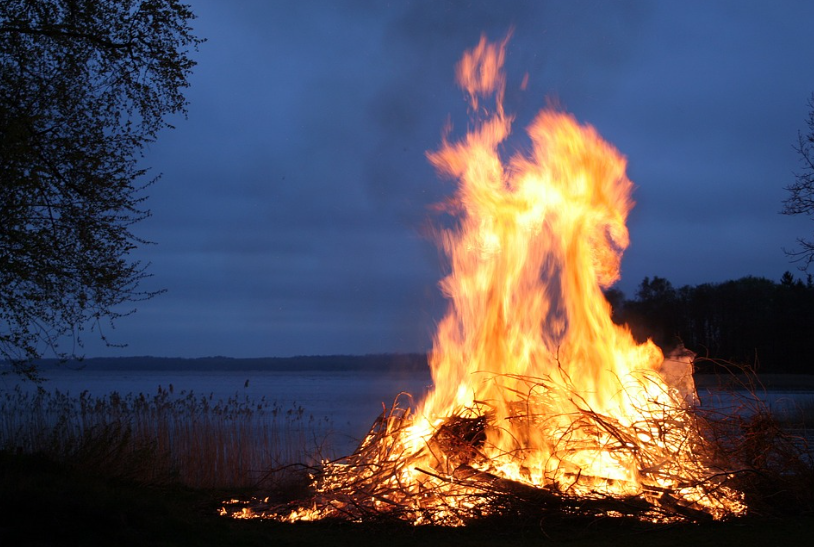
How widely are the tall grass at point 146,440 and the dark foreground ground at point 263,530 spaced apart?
309cm

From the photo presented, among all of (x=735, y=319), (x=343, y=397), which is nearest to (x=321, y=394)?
(x=343, y=397)

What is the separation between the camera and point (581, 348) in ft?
28.3

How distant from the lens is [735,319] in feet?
127

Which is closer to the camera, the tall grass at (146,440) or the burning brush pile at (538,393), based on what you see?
the burning brush pile at (538,393)

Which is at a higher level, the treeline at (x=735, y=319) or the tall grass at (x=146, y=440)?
the treeline at (x=735, y=319)

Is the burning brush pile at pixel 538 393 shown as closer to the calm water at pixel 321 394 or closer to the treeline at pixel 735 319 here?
the calm water at pixel 321 394

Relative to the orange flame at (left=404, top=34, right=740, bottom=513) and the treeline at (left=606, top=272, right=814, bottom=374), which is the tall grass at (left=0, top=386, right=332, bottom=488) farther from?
the treeline at (left=606, top=272, right=814, bottom=374)

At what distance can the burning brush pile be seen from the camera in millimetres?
6973

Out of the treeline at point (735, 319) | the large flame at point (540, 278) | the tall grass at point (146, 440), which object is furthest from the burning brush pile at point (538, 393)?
the treeline at point (735, 319)

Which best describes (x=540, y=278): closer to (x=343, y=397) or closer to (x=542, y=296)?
(x=542, y=296)

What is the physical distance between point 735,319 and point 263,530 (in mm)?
37305

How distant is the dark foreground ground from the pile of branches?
21 cm

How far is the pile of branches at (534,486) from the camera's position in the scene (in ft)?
22.1

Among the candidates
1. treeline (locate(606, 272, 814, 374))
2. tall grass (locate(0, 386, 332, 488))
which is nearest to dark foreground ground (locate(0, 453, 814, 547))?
tall grass (locate(0, 386, 332, 488))
